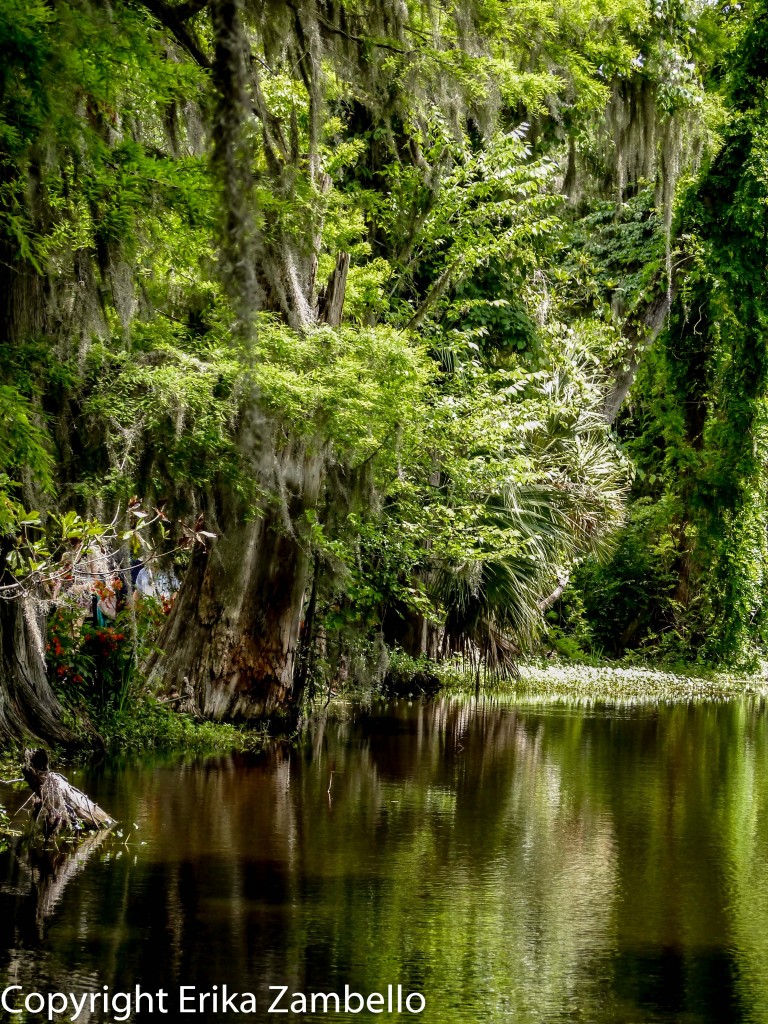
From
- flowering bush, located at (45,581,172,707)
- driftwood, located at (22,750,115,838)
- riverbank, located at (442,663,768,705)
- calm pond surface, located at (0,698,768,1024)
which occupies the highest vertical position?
flowering bush, located at (45,581,172,707)

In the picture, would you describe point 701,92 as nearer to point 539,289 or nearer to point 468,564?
point 539,289

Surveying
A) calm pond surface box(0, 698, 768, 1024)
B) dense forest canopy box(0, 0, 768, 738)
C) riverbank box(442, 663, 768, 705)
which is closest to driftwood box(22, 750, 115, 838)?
calm pond surface box(0, 698, 768, 1024)

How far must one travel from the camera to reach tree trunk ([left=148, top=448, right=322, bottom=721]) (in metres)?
13.2

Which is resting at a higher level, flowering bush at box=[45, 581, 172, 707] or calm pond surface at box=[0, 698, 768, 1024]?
flowering bush at box=[45, 581, 172, 707]

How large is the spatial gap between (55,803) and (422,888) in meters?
2.29

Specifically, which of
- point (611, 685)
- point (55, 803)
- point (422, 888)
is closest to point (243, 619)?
point (55, 803)

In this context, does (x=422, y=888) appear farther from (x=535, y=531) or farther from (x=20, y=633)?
(x=535, y=531)

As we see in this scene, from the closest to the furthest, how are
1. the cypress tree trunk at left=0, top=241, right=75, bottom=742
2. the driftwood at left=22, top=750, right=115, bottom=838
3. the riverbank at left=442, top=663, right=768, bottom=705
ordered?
the driftwood at left=22, top=750, right=115, bottom=838, the cypress tree trunk at left=0, top=241, right=75, bottom=742, the riverbank at left=442, top=663, right=768, bottom=705

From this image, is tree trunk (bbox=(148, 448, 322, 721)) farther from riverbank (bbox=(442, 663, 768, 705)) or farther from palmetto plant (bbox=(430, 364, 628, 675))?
riverbank (bbox=(442, 663, 768, 705))

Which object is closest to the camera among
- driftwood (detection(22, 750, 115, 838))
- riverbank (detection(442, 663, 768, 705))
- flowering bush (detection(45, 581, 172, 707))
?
driftwood (detection(22, 750, 115, 838))

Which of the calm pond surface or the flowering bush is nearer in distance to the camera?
the calm pond surface

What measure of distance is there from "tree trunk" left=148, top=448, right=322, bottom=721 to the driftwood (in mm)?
5048

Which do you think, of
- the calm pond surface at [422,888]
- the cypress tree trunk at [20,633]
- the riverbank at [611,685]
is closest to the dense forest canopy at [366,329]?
the cypress tree trunk at [20,633]

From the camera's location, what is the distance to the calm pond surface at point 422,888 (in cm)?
539
